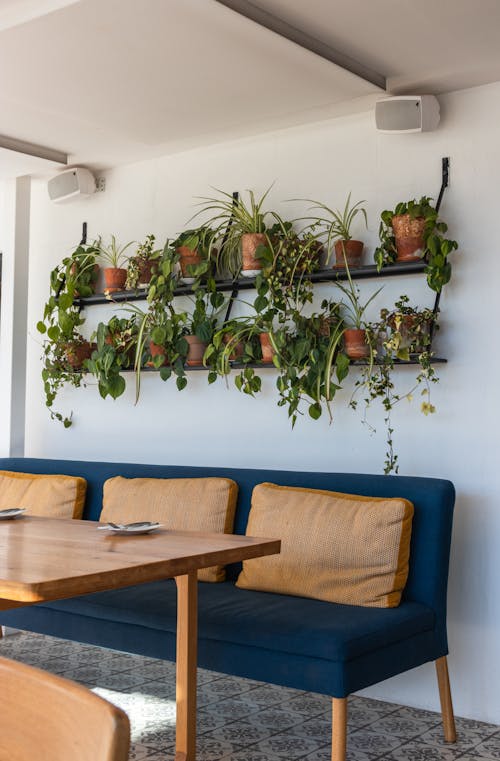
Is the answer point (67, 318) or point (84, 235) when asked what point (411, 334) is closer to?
point (67, 318)

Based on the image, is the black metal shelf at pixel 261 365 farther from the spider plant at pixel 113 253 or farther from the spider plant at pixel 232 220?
the spider plant at pixel 113 253

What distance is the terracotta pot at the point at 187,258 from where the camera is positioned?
415cm

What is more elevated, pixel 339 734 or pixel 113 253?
pixel 113 253

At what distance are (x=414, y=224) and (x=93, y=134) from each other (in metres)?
1.60

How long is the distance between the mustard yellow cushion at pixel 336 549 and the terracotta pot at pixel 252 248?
103cm

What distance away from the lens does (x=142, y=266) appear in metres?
4.35

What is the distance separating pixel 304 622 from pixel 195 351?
5.32 feet

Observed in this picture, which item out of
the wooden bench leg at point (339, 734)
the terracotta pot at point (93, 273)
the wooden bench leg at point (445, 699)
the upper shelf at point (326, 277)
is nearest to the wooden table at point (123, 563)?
the wooden bench leg at point (339, 734)

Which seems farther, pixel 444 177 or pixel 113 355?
pixel 113 355

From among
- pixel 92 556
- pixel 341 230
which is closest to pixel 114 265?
pixel 341 230

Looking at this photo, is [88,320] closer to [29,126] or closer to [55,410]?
[55,410]

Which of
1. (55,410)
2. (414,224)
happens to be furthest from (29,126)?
(414,224)

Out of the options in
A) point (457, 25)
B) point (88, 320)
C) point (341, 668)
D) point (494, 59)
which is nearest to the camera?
point (341, 668)

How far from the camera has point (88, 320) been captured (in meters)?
4.83
